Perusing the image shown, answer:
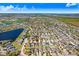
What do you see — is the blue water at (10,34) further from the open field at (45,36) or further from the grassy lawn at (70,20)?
the grassy lawn at (70,20)

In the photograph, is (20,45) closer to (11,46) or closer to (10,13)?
(11,46)

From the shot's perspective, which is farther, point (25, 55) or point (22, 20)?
point (22, 20)

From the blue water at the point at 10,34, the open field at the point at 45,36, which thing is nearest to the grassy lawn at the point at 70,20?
the open field at the point at 45,36

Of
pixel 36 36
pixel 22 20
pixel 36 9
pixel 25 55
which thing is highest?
pixel 36 9

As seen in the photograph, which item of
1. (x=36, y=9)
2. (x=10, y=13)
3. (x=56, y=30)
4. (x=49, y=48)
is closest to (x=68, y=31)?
(x=56, y=30)

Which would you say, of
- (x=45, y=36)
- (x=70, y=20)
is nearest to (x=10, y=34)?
(x=45, y=36)

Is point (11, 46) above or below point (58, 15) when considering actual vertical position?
below

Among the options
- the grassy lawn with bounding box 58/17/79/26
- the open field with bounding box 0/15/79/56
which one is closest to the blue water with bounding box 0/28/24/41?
the open field with bounding box 0/15/79/56

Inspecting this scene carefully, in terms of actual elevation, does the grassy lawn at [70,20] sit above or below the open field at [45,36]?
above

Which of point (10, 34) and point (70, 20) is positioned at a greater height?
point (70, 20)

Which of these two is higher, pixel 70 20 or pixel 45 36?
pixel 70 20

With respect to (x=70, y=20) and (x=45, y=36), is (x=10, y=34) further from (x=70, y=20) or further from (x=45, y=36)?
(x=70, y=20)
